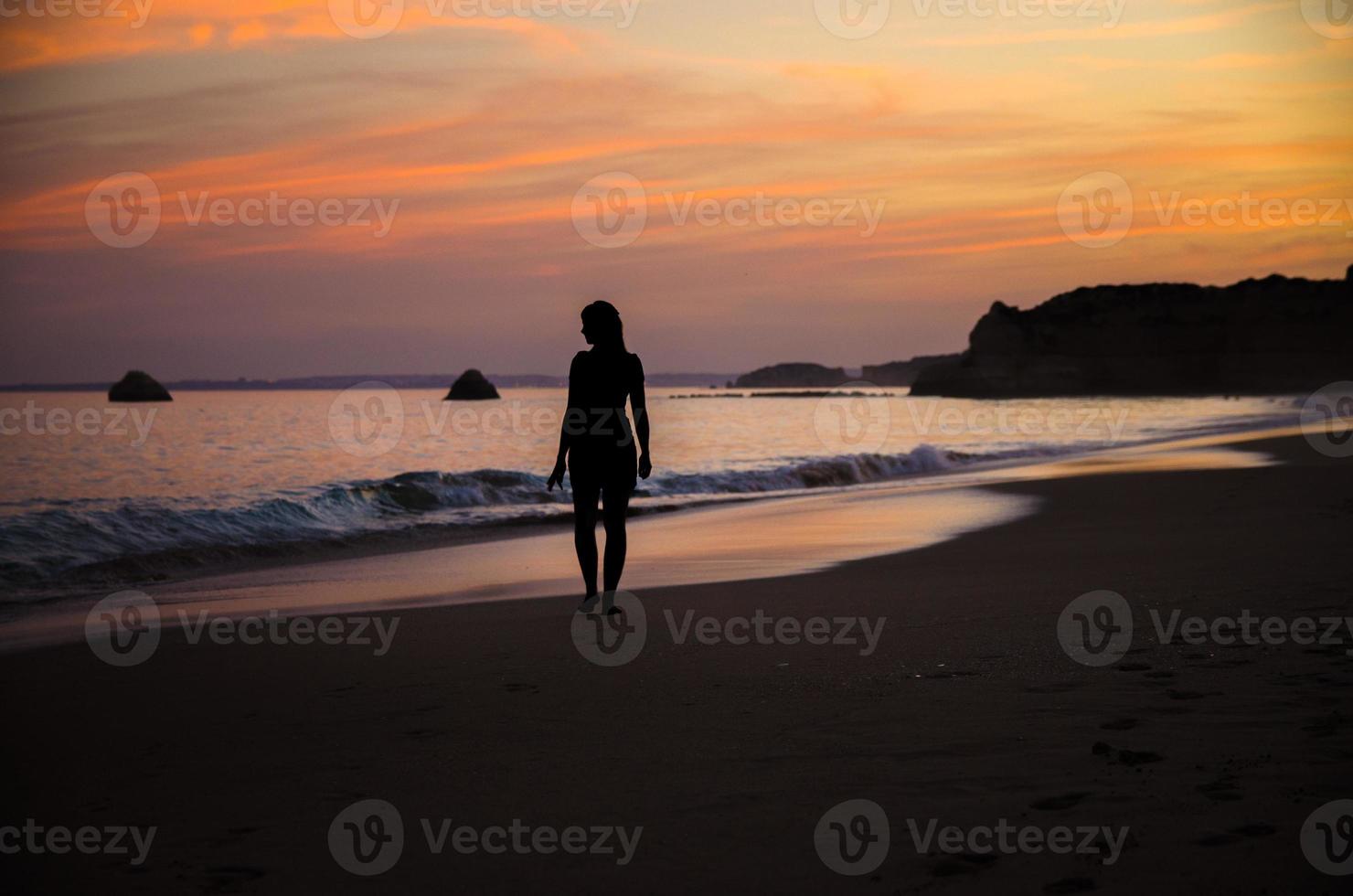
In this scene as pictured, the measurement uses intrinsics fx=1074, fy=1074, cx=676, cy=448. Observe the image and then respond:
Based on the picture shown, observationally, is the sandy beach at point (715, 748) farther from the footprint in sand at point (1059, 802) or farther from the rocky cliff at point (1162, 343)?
the rocky cliff at point (1162, 343)

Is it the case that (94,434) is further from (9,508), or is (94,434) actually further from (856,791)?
(856,791)


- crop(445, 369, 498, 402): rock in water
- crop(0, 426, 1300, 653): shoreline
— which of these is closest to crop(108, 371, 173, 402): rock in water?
crop(445, 369, 498, 402): rock in water

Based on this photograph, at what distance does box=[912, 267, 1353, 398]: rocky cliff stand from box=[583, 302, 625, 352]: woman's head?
156m

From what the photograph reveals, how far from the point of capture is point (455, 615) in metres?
7.76

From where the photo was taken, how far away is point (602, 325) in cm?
772

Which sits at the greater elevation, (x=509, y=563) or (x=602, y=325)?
(x=602, y=325)

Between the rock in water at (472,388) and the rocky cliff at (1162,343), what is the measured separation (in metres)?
77.2

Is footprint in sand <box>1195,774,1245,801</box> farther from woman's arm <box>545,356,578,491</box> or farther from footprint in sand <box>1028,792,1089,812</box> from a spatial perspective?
woman's arm <box>545,356,578,491</box>

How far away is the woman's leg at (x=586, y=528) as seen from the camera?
7625 mm

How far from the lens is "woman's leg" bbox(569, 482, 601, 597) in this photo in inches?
300

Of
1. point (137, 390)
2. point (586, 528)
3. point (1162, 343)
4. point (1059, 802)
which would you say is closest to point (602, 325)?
point (586, 528)

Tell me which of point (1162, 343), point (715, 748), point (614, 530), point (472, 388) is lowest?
point (715, 748)

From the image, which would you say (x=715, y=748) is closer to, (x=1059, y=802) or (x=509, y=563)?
(x=1059, y=802)

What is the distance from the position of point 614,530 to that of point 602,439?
672mm
